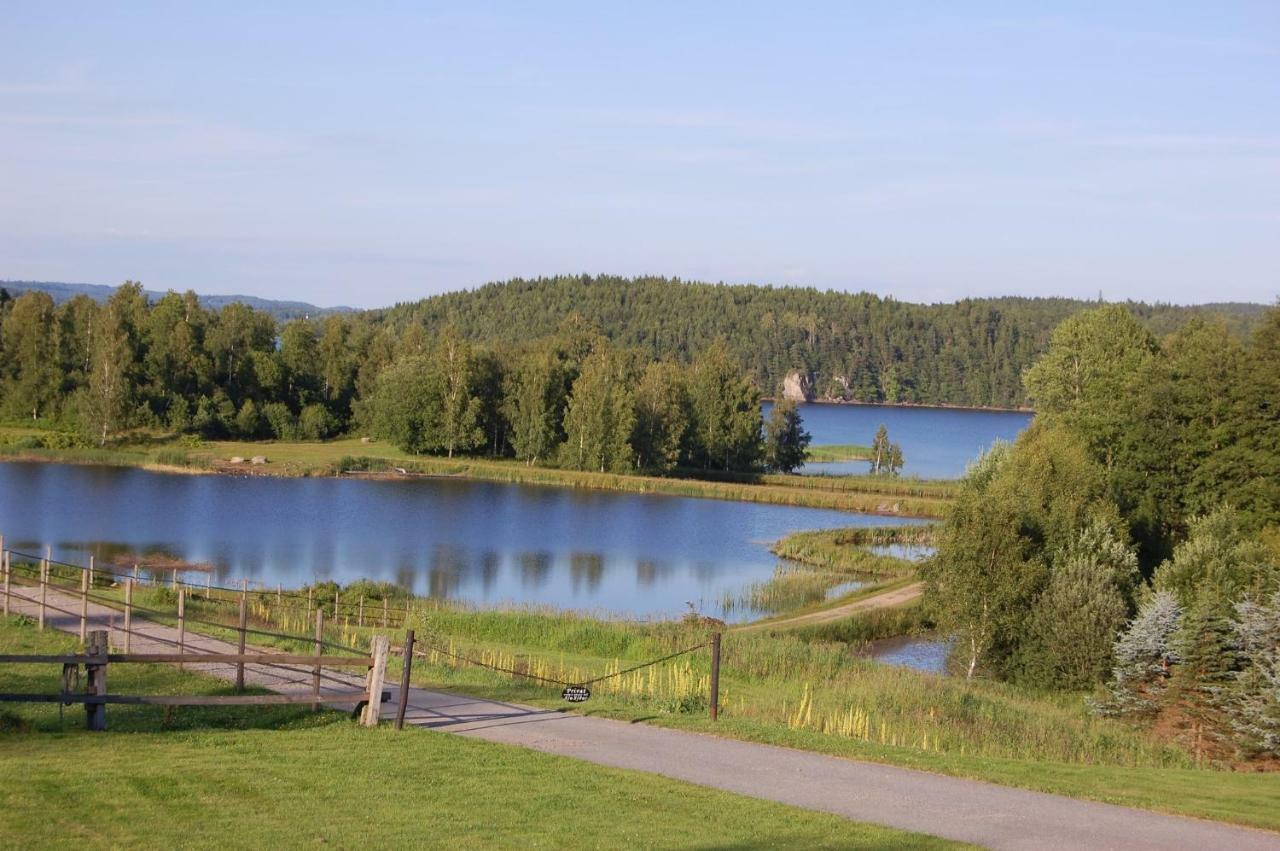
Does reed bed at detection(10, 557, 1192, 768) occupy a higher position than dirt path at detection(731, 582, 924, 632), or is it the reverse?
reed bed at detection(10, 557, 1192, 768)

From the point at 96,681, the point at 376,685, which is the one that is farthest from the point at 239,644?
the point at 376,685

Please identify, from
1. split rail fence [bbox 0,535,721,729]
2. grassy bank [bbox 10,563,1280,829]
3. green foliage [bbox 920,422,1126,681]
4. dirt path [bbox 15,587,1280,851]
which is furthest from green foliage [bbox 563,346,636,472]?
dirt path [bbox 15,587,1280,851]

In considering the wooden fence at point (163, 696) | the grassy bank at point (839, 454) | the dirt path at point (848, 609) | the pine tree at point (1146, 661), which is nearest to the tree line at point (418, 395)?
the grassy bank at point (839, 454)

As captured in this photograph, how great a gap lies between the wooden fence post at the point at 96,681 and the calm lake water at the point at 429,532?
26.5 meters

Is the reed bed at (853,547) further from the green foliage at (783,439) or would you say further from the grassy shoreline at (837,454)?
the grassy shoreline at (837,454)

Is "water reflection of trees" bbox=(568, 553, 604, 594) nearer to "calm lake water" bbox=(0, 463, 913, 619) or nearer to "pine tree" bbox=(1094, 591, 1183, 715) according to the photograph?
"calm lake water" bbox=(0, 463, 913, 619)

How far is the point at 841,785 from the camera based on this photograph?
13508mm

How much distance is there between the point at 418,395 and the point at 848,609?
6057 cm

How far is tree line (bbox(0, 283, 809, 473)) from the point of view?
9256cm

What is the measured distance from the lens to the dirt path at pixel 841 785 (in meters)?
12.0

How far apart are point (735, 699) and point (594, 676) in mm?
3219

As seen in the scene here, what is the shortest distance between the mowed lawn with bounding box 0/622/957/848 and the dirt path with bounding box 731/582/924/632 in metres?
21.5

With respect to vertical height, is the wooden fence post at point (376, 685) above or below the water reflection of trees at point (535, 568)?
above

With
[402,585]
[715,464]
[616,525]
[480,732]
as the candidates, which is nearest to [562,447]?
[715,464]
